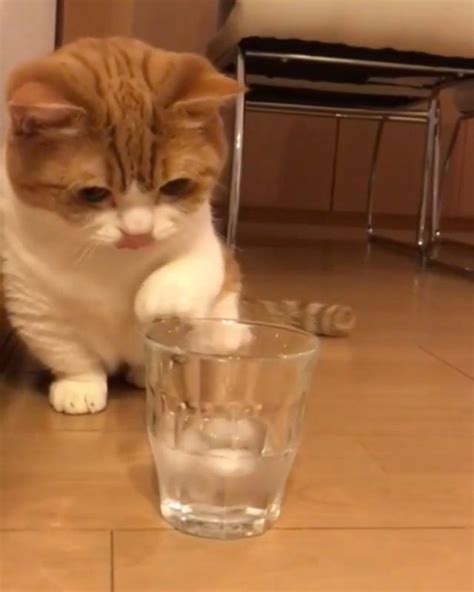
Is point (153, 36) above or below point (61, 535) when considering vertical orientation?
above

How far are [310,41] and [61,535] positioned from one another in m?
1.43

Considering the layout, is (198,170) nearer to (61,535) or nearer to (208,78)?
(208,78)

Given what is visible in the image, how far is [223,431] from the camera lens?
0.76 metres

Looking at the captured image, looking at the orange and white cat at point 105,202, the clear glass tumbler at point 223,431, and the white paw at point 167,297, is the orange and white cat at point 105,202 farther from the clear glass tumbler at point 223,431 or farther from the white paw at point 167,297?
the clear glass tumbler at point 223,431

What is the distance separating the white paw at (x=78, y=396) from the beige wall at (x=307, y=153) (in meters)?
2.09

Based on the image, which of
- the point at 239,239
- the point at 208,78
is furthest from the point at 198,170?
the point at 239,239

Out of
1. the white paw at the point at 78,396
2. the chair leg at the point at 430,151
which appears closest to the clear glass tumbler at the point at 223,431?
the white paw at the point at 78,396

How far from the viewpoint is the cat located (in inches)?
33.7

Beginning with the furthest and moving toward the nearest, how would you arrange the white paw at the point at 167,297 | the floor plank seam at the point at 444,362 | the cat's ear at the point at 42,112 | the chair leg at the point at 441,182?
the chair leg at the point at 441,182, the floor plank seam at the point at 444,362, the white paw at the point at 167,297, the cat's ear at the point at 42,112

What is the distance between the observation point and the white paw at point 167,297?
918 millimetres

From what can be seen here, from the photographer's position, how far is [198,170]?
3.03 feet

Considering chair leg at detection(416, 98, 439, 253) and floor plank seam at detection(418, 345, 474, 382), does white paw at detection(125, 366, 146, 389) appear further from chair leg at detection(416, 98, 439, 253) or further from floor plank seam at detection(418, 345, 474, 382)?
chair leg at detection(416, 98, 439, 253)

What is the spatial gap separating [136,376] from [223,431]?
0.37 m

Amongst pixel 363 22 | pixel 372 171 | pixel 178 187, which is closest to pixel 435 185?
pixel 372 171
